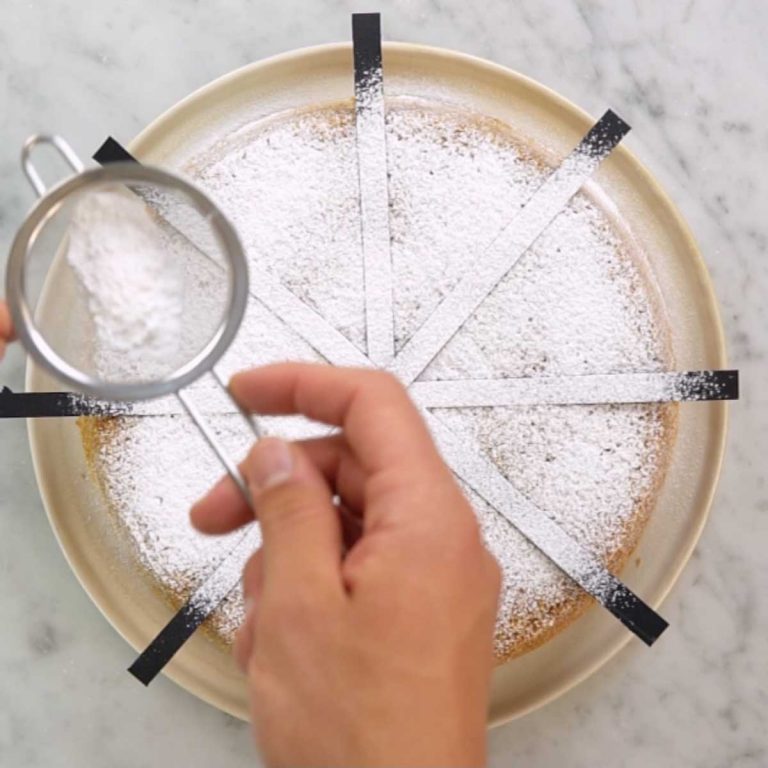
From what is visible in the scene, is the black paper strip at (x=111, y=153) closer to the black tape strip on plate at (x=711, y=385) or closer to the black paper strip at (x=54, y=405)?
the black paper strip at (x=54, y=405)

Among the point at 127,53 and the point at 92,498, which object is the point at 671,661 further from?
the point at 127,53

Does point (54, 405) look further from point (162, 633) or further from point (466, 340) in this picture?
point (466, 340)

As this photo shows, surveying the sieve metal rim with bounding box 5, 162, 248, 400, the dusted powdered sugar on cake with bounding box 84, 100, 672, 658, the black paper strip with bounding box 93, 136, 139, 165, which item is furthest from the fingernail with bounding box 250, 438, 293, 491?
the black paper strip with bounding box 93, 136, 139, 165

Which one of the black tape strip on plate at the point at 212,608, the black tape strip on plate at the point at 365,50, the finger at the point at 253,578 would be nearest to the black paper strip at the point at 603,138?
the black tape strip on plate at the point at 212,608

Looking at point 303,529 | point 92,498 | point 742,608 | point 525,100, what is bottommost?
point 92,498

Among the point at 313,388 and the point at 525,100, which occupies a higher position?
the point at 525,100

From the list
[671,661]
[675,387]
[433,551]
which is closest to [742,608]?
[671,661]

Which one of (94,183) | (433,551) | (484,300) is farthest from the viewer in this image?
(484,300)
